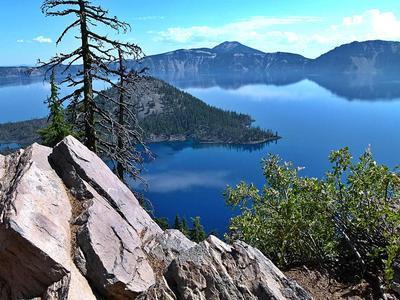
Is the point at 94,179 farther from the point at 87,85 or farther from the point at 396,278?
the point at 396,278

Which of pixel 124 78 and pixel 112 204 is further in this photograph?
pixel 124 78

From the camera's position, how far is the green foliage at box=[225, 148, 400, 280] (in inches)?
543

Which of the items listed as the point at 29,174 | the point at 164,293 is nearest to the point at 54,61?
the point at 29,174

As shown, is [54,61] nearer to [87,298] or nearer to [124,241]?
[124,241]

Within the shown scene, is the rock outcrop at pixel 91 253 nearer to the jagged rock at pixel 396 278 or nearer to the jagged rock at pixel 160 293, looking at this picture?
the jagged rock at pixel 160 293

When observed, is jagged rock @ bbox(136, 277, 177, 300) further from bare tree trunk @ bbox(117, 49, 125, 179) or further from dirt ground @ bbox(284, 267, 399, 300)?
bare tree trunk @ bbox(117, 49, 125, 179)

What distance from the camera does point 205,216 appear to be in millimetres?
173625

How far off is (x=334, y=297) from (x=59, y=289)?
30.2ft

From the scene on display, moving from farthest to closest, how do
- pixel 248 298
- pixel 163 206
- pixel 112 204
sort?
1. pixel 163 206
2. pixel 112 204
3. pixel 248 298

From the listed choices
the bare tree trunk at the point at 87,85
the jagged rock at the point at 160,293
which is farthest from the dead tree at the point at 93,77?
the jagged rock at the point at 160,293

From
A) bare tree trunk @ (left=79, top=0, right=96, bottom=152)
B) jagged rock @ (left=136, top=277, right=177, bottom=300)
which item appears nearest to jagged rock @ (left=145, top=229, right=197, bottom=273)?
jagged rock @ (left=136, top=277, right=177, bottom=300)

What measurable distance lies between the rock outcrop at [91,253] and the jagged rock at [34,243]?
0.03 metres

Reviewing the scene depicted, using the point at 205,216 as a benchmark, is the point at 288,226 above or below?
above

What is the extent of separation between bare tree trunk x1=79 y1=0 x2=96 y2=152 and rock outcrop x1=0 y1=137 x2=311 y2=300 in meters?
5.85
